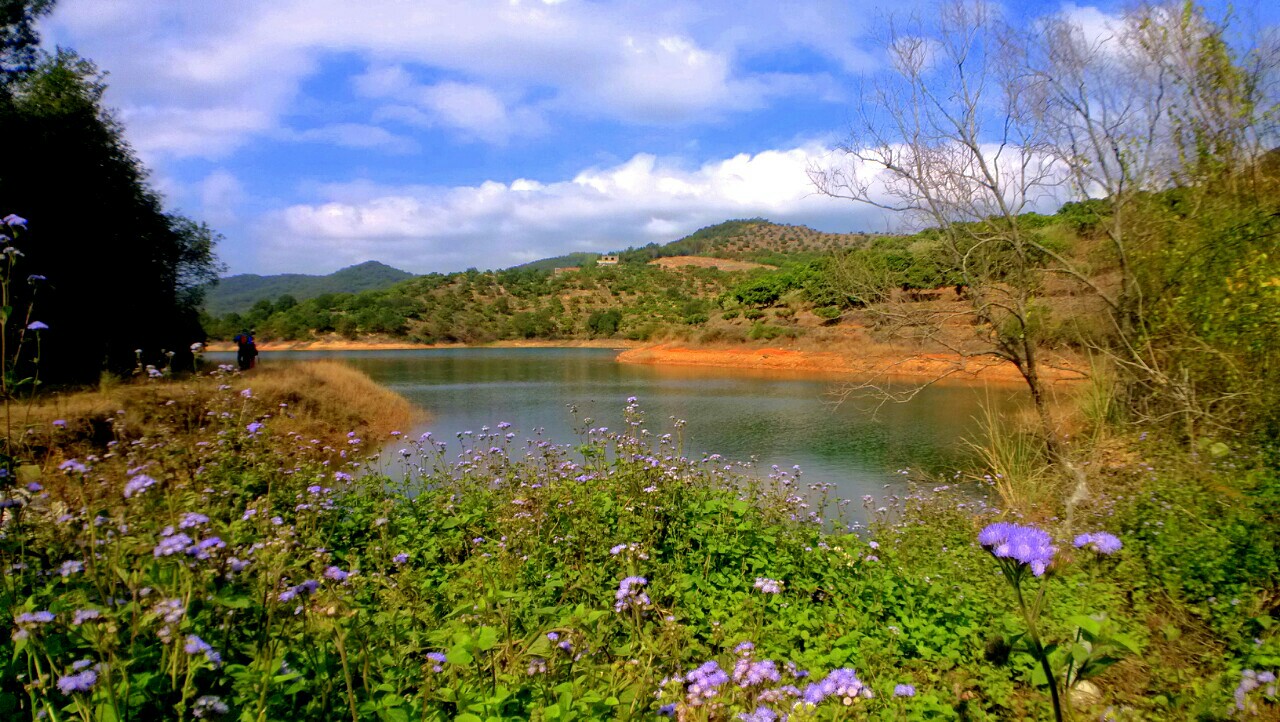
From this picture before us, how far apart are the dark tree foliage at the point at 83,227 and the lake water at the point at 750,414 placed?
585 centimetres

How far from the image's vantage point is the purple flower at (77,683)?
51.9 inches

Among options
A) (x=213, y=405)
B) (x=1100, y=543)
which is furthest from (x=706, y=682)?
(x=213, y=405)

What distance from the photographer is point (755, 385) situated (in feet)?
94.2

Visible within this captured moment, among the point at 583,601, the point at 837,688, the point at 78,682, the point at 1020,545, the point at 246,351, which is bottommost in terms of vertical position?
the point at 583,601

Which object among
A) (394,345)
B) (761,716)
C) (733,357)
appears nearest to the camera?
(761,716)

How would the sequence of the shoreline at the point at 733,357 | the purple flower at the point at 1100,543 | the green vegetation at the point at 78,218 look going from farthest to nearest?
the shoreline at the point at 733,357, the green vegetation at the point at 78,218, the purple flower at the point at 1100,543

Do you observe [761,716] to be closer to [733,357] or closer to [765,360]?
[765,360]

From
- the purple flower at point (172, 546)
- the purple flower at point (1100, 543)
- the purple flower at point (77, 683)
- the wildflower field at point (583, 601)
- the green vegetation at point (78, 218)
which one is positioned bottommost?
the wildflower field at point (583, 601)

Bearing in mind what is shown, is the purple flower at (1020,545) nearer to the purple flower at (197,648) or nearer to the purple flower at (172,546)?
the purple flower at (197,648)

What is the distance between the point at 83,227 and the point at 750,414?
16.7m

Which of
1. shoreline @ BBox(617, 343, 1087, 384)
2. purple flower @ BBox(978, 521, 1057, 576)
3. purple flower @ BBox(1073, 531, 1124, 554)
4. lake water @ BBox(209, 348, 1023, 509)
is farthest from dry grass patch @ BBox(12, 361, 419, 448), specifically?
shoreline @ BBox(617, 343, 1087, 384)

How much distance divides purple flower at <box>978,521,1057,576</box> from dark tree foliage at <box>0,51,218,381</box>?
51.9 feet

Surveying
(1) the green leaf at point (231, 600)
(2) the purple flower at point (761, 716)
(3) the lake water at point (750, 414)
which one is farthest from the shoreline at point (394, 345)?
(1) the green leaf at point (231, 600)

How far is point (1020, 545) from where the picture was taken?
1511 mm
